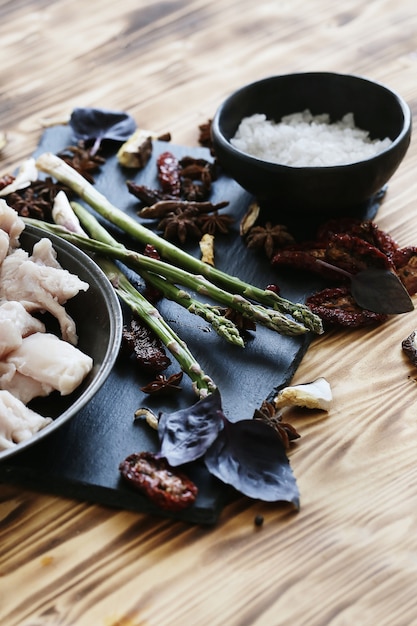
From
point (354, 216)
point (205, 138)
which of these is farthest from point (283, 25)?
point (354, 216)

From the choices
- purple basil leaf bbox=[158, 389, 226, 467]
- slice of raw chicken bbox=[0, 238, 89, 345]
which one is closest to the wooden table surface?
purple basil leaf bbox=[158, 389, 226, 467]

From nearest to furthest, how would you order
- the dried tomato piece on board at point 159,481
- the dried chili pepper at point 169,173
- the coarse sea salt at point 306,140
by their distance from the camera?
the dried tomato piece on board at point 159,481 < the coarse sea salt at point 306,140 < the dried chili pepper at point 169,173

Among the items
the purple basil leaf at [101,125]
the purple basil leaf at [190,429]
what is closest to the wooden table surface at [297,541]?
the purple basil leaf at [190,429]

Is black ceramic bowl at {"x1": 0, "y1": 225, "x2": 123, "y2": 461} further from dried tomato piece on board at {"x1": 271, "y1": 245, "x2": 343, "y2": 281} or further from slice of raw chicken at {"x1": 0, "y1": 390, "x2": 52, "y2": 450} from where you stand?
dried tomato piece on board at {"x1": 271, "y1": 245, "x2": 343, "y2": 281}

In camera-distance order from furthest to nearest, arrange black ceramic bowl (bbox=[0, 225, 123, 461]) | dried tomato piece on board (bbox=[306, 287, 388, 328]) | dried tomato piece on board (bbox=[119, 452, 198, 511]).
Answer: dried tomato piece on board (bbox=[306, 287, 388, 328]) < black ceramic bowl (bbox=[0, 225, 123, 461]) < dried tomato piece on board (bbox=[119, 452, 198, 511])

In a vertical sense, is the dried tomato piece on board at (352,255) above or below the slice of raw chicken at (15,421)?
below

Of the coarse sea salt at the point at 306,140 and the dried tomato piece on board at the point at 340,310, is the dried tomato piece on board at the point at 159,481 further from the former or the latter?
the coarse sea salt at the point at 306,140

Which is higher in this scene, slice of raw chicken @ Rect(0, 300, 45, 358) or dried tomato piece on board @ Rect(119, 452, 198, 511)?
slice of raw chicken @ Rect(0, 300, 45, 358)

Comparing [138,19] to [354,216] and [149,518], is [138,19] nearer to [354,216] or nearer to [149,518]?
[354,216]
